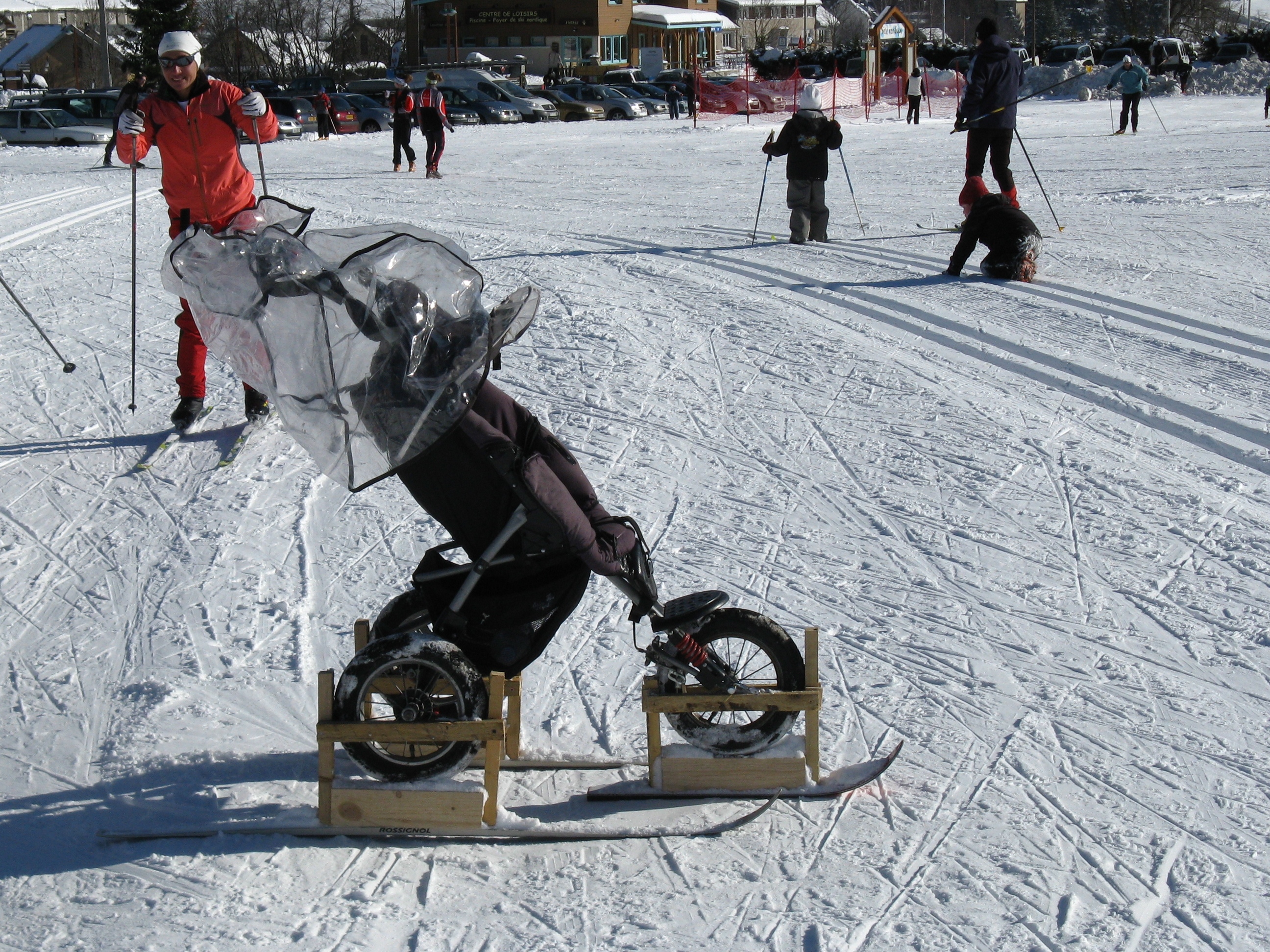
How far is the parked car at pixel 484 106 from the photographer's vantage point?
32.0 metres

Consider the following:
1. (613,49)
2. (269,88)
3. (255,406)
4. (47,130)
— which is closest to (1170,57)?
(269,88)

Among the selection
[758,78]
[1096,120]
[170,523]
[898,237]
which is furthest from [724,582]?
[758,78]

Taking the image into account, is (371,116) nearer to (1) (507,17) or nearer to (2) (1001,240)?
(2) (1001,240)

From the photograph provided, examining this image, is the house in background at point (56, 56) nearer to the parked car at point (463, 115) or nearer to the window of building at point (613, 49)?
the window of building at point (613, 49)

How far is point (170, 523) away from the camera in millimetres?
5082

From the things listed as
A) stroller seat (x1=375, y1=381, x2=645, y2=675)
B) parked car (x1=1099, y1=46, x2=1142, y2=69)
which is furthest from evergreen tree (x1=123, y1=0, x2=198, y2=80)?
stroller seat (x1=375, y1=381, x2=645, y2=675)

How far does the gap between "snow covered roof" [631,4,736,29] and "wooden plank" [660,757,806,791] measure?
64989 millimetres

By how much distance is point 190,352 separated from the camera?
19.4 feet

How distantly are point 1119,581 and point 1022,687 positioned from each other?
0.95 metres

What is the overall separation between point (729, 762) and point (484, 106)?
3117cm

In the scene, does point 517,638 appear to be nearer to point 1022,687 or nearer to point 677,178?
point 1022,687

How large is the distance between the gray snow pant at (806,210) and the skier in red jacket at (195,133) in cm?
632

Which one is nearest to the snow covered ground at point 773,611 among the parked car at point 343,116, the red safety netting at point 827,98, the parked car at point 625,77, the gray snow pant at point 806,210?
the gray snow pant at point 806,210

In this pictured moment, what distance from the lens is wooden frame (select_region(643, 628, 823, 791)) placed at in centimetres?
314
